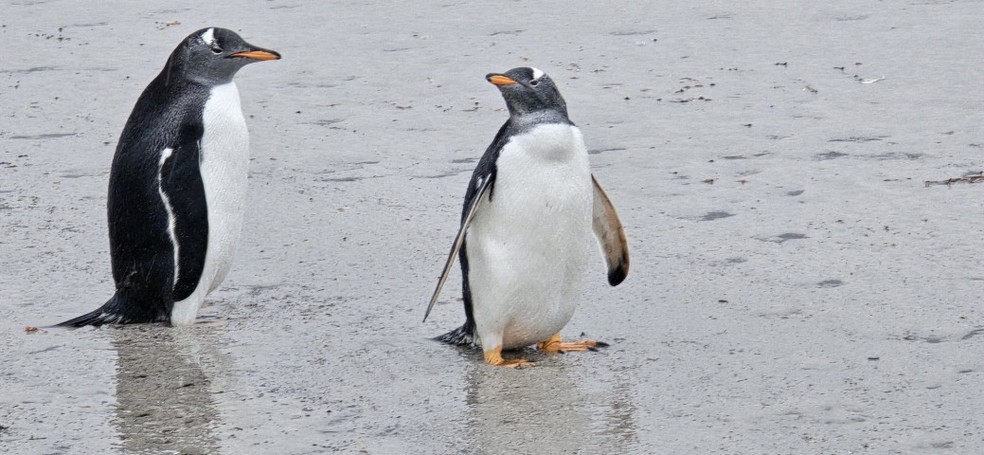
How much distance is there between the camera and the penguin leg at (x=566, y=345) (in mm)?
4355

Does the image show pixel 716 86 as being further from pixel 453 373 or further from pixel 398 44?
pixel 453 373

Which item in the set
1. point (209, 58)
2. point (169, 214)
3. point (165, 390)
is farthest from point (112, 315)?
point (209, 58)

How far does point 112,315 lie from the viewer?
15.3ft

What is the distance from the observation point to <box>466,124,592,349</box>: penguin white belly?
4.18 metres

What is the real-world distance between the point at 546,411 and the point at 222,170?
1428mm

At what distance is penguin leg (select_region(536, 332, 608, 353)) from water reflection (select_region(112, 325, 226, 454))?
95 centimetres

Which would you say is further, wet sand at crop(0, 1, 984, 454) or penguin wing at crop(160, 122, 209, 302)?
penguin wing at crop(160, 122, 209, 302)

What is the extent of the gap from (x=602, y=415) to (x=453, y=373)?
547 millimetres

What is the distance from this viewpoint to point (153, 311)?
185 inches

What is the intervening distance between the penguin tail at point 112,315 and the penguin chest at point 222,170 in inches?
9.7

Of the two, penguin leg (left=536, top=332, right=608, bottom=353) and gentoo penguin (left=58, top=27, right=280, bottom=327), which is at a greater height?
gentoo penguin (left=58, top=27, right=280, bottom=327)

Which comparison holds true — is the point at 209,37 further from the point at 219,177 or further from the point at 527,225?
the point at 527,225

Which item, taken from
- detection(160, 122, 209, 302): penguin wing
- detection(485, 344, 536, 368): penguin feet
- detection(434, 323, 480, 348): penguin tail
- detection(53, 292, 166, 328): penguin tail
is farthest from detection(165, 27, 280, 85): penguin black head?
detection(485, 344, 536, 368): penguin feet

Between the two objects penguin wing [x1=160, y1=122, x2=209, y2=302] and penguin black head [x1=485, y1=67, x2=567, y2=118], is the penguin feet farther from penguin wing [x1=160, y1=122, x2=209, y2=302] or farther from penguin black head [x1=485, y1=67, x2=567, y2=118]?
penguin wing [x1=160, y1=122, x2=209, y2=302]
